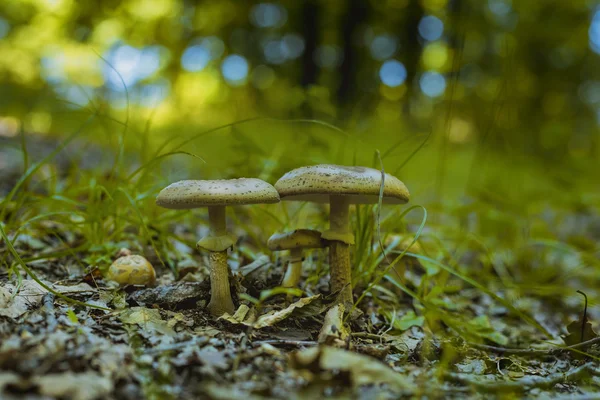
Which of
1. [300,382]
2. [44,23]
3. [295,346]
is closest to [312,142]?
[295,346]

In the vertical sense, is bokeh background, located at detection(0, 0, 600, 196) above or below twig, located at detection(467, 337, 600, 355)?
above

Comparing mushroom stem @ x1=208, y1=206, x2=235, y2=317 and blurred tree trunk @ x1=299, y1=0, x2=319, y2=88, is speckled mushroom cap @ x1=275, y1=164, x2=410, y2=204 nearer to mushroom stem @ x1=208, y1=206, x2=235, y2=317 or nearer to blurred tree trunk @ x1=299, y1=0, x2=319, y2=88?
mushroom stem @ x1=208, y1=206, x2=235, y2=317

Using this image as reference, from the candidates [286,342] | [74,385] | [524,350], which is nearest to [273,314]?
[286,342]

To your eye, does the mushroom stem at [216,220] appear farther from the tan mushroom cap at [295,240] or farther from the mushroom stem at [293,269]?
the mushroom stem at [293,269]

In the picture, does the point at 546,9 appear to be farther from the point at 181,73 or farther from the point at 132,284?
the point at 132,284

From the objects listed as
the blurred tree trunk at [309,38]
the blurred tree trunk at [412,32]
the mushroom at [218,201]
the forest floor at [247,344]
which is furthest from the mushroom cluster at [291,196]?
the blurred tree trunk at [412,32]

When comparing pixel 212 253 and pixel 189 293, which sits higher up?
pixel 212 253

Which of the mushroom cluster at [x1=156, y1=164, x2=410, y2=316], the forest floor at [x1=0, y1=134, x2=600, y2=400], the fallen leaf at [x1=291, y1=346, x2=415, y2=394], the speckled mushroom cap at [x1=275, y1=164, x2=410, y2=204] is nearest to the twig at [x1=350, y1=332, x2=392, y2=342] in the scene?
the forest floor at [x1=0, y1=134, x2=600, y2=400]
